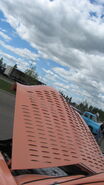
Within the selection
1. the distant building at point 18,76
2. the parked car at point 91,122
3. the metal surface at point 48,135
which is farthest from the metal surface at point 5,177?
the distant building at point 18,76

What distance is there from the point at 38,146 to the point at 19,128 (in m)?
0.22

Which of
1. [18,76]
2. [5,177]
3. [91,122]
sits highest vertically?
[18,76]

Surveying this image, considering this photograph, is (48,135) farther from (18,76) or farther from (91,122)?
(18,76)

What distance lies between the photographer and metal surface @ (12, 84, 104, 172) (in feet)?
6.66

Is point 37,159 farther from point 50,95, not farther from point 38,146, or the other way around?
point 50,95

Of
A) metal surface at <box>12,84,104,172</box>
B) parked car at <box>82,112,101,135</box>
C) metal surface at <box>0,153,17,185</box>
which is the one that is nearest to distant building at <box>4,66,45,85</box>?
parked car at <box>82,112,101,135</box>

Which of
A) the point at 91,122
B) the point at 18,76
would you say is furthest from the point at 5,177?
the point at 18,76

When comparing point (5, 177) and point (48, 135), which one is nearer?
point (5, 177)

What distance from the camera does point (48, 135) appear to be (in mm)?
2314

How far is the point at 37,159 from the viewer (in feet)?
6.66

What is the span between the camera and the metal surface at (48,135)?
2.03 metres

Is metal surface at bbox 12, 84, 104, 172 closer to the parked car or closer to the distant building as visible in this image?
the parked car

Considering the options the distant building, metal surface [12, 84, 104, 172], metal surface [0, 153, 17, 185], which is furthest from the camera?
the distant building

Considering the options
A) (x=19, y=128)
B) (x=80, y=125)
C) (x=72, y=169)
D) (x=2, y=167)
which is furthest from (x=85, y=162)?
(x=2, y=167)
